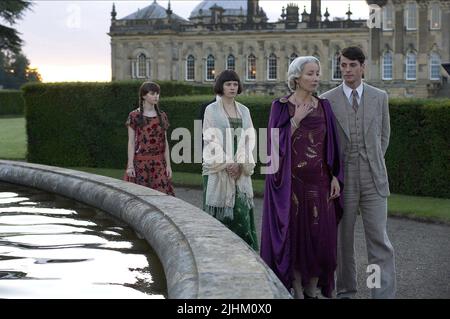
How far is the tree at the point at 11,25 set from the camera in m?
28.8

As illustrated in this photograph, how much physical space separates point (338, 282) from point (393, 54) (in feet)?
194

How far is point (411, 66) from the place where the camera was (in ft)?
208

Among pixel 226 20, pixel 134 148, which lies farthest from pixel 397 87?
pixel 134 148

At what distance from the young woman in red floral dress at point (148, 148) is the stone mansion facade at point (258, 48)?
55.9 m

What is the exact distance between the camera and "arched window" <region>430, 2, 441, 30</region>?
197 feet

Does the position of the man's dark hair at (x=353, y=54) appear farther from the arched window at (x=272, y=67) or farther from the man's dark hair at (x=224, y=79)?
the arched window at (x=272, y=67)

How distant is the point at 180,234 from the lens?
478 cm

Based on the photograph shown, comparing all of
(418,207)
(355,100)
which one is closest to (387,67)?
(418,207)

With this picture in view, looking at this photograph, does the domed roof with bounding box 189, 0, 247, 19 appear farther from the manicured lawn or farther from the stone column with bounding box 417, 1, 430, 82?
the manicured lawn

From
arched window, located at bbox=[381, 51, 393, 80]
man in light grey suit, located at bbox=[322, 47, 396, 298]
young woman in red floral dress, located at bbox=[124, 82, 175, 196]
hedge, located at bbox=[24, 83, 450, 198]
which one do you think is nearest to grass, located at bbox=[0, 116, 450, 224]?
hedge, located at bbox=[24, 83, 450, 198]

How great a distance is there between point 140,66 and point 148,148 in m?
68.7

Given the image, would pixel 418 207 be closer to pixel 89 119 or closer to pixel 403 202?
pixel 403 202

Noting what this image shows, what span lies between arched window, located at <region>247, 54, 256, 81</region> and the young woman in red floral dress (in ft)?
217

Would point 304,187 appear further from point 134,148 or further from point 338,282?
point 134,148
